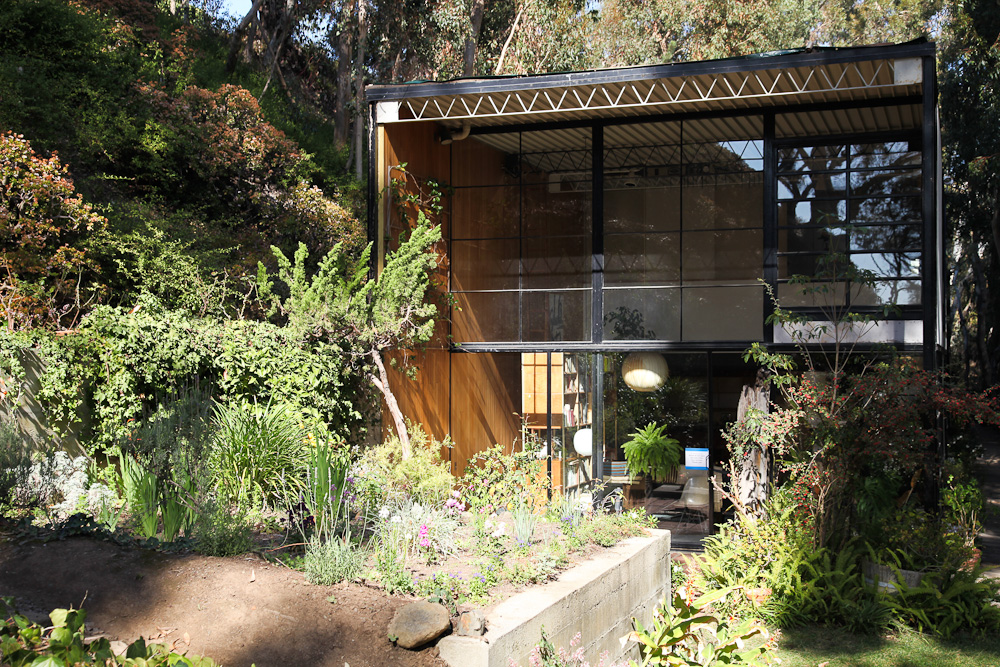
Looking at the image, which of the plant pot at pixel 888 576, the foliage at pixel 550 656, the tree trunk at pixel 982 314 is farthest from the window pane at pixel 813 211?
the tree trunk at pixel 982 314

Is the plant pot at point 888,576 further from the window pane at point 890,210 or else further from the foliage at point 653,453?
the window pane at point 890,210

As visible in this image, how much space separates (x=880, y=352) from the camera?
8617 mm

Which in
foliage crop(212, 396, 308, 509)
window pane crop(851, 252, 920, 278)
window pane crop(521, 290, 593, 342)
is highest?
window pane crop(851, 252, 920, 278)

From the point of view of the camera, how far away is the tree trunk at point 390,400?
29.8 feet

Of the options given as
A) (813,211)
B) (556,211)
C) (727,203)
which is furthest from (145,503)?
(727,203)

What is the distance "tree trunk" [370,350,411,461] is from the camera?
358 inches

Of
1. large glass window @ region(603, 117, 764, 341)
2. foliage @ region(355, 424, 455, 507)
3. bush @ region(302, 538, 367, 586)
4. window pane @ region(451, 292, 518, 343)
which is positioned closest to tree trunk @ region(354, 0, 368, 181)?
large glass window @ region(603, 117, 764, 341)

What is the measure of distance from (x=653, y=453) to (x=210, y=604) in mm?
7118

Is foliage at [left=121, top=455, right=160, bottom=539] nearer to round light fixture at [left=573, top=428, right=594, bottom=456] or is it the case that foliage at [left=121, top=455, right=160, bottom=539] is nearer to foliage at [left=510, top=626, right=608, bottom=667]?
foliage at [left=510, top=626, right=608, bottom=667]

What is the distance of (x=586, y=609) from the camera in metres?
5.48

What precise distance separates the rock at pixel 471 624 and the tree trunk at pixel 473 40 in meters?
16.4

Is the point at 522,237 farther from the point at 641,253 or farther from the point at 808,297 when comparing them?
the point at 808,297

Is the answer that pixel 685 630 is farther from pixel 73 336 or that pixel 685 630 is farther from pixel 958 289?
pixel 958 289

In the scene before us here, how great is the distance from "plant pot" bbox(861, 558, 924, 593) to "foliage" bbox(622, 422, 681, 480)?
125 inches
